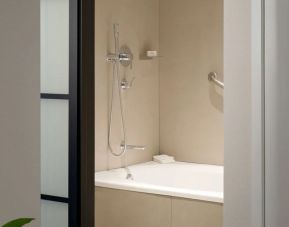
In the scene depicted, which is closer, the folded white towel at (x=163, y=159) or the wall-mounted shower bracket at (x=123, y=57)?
the wall-mounted shower bracket at (x=123, y=57)

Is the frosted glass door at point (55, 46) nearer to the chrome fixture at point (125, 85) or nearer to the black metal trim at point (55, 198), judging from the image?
the black metal trim at point (55, 198)

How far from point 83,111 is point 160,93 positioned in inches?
106

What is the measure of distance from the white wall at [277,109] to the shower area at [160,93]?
1597 mm

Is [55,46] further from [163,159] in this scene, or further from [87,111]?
[163,159]

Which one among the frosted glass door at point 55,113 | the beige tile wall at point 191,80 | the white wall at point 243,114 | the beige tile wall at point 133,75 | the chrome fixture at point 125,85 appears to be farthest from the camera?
the beige tile wall at point 191,80

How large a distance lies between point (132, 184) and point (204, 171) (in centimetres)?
92

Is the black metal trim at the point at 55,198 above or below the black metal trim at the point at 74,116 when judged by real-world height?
below

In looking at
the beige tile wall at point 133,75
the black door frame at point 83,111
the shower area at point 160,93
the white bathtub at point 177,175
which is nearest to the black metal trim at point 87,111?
the black door frame at point 83,111

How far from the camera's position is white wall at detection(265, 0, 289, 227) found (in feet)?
6.98

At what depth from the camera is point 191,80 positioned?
14.9ft
